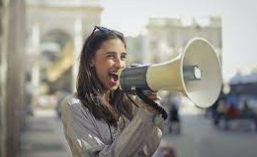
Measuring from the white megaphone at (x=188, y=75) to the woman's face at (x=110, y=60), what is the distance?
3.2 inches

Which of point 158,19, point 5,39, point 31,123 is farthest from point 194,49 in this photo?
point 31,123

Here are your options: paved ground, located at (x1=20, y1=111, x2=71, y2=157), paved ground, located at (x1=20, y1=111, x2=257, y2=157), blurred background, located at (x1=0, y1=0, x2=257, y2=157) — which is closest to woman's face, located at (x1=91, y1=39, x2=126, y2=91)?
blurred background, located at (x1=0, y1=0, x2=257, y2=157)

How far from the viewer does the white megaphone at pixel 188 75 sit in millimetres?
1228

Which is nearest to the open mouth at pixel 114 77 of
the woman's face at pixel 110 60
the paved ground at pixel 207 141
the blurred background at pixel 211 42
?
the woman's face at pixel 110 60

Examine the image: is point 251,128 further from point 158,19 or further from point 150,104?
point 150,104

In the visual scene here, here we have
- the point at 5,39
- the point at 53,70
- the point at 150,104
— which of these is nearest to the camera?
the point at 150,104

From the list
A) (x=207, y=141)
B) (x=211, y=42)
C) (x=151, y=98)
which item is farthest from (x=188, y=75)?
(x=207, y=141)

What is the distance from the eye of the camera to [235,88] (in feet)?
9.52

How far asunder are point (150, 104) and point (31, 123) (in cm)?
726

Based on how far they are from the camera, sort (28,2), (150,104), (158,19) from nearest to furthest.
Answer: (150,104) < (158,19) < (28,2)

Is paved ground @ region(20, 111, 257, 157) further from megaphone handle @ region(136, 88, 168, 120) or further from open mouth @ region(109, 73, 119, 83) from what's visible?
megaphone handle @ region(136, 88, 168, 120)

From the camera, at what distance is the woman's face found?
1404 millimetres

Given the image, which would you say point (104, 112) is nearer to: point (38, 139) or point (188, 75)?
point (188, 75)

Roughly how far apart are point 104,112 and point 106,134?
0.07 m
